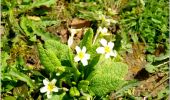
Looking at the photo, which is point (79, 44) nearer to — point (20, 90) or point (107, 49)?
point (107, 49)

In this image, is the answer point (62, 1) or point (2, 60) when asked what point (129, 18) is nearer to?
point (62, 1)

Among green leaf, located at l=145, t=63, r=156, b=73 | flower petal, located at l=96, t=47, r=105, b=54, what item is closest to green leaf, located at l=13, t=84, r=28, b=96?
flower petal, located at l=96, t=47, r=105, b=54

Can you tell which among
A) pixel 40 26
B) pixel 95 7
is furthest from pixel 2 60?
pixel 95 7

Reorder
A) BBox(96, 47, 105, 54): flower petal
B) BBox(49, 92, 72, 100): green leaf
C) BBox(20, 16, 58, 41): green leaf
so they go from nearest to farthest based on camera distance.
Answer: BBox(96, 47, 105, 54): flower petal < BBox(49, 92, 72, 100): green leaf < BBox(20, 16, 58, 41): green leaf

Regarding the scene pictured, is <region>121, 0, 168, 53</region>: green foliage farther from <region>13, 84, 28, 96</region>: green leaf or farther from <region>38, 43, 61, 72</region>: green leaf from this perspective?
<region>13, 84, 28, 96</region>: green leaf

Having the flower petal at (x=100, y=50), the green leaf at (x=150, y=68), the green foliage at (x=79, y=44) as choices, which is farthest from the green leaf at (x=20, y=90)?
the green leaf at (x=150, y=68)

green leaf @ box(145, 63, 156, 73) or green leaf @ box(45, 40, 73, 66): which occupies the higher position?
green leaf @ box(45, 40, 73, 66)

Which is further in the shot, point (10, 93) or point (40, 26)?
point (40, 26)
